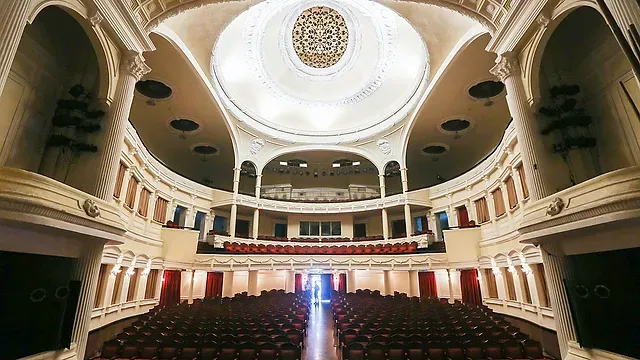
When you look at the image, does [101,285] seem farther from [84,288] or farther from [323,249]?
[323,249]

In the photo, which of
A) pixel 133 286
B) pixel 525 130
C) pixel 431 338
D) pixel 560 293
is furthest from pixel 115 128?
pixel 560 293

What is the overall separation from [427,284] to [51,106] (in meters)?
18.5

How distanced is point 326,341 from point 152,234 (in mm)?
9773

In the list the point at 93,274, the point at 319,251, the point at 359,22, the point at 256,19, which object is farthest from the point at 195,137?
the point at 93,274

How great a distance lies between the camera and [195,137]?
72.9ft

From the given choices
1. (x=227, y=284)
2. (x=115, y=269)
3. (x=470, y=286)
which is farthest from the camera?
(x=227, y=284)

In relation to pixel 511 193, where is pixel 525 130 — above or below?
above

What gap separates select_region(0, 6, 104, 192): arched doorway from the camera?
7.07 metres

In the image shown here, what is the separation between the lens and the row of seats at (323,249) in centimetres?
1841

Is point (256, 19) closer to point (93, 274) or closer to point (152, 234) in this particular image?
point (152, 234)

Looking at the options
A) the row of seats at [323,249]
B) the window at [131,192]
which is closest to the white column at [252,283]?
the row of seats at [323,249]

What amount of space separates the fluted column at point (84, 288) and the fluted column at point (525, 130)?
10.4 m

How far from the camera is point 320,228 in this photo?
26.4m

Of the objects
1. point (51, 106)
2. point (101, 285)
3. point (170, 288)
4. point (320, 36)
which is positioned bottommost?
point (170, 288)
